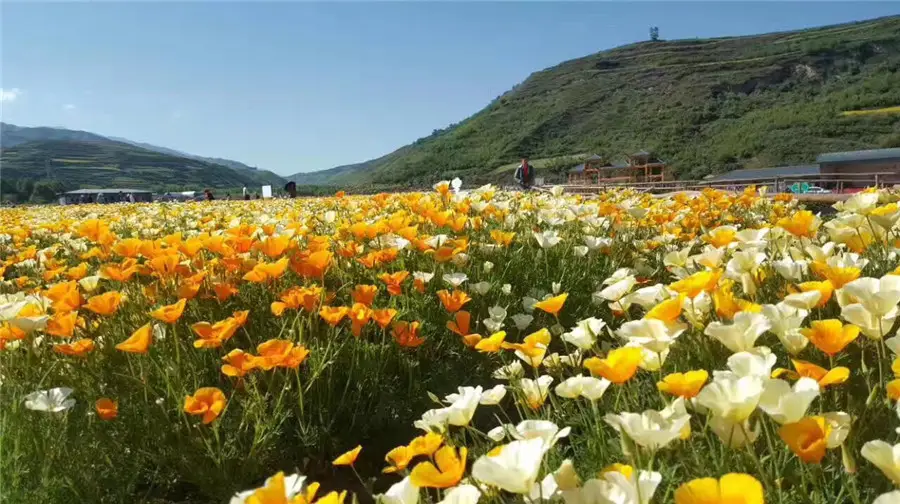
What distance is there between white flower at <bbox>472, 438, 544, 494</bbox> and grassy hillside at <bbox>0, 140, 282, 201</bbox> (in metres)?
115

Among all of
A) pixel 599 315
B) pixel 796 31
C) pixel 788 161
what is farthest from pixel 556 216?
pixel 796 31

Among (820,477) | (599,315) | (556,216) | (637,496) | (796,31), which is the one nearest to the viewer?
(637,496)

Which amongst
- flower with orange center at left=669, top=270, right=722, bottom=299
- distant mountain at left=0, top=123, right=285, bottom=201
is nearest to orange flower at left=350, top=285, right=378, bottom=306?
flower with orange center at left=669, top=270, right=722, bottom=299

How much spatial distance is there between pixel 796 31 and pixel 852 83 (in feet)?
175

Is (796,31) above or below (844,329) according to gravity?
above

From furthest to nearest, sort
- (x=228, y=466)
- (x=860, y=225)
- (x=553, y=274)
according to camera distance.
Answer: (x=553, y=274) → (x=860, y=225) → (x=228, y=466)

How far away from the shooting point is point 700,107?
102 metres

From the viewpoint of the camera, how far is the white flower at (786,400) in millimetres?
871

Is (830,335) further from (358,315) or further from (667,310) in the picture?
(358,315)

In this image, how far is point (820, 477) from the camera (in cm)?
114

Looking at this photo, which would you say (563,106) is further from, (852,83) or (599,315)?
(599,315)

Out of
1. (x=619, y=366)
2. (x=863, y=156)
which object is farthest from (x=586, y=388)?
(x=863, y=156)

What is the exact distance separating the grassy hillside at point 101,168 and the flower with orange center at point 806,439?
115 meters

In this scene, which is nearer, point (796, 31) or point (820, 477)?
point (820, 477)
